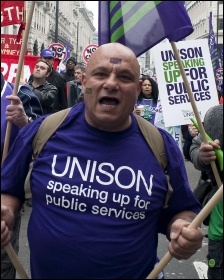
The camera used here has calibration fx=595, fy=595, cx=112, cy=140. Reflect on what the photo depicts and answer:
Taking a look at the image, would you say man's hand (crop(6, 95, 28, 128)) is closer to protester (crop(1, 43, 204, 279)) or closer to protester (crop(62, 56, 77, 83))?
protester (crop(1, 43, 204, 279))

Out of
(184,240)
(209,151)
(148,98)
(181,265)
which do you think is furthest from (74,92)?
(184,240)

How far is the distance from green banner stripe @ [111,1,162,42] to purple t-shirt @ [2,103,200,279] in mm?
396

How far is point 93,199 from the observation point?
7.51 ft

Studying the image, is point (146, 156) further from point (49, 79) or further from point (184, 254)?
point (49, 79)

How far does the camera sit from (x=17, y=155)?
8.03ft

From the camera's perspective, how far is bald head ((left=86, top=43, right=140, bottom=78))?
2.37m

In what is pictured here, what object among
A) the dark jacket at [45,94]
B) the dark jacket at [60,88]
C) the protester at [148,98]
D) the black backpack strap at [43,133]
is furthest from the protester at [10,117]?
the dark jacket at [60,88]

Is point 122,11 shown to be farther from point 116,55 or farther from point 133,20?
point 116,55

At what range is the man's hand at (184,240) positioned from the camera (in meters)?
2.20

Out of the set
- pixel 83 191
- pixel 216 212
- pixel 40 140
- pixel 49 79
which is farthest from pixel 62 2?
pixel 49 79

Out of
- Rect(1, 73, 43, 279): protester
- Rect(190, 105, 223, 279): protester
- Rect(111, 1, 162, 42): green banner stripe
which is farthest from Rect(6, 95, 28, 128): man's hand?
Rect(190, 105, 223, 279): protester

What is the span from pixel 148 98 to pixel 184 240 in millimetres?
5985

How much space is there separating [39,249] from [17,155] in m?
0.39

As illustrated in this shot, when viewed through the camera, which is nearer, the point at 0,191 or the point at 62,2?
the point at 62,2
